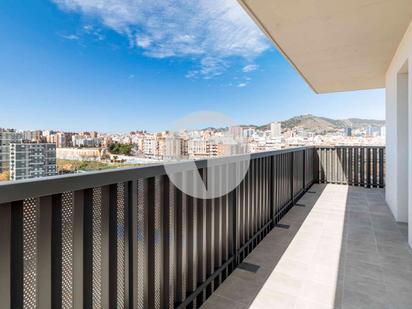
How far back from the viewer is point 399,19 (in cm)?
262

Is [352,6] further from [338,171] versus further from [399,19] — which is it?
[338,171]

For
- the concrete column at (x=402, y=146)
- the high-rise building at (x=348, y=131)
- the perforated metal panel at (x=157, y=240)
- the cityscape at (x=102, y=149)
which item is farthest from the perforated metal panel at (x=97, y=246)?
the high-rise building at (x=348, y=131)

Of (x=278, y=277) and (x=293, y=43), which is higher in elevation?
(x=293, y=43)

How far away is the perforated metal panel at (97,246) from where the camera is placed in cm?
102

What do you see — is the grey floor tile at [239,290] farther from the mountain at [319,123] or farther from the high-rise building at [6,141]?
the mountain at [319,123]

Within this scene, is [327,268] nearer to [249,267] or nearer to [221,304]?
[249,267]

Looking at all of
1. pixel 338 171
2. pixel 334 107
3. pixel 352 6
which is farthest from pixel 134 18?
pixel 352 6

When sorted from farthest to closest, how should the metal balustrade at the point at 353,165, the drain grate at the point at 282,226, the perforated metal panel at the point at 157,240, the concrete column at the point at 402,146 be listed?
the metal balustrade at the point at 353,165
the concrete column at the point at 402,146
the drain grate at the point at 282,226
the perforated metal panel at the point at 157,240

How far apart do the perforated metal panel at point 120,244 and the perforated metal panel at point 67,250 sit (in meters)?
0.22

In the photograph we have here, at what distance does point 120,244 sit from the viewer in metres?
1.13

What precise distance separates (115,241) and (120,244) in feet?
0.14

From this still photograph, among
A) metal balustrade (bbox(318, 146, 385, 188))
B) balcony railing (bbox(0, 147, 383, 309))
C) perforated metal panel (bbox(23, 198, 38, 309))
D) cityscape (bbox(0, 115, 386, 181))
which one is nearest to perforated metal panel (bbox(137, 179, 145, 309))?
balcony railing (bbox(0, 147, 383, 309))

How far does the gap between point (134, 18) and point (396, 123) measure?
15.7m

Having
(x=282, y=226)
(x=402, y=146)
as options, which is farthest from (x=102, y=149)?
(x=402, y=146)
